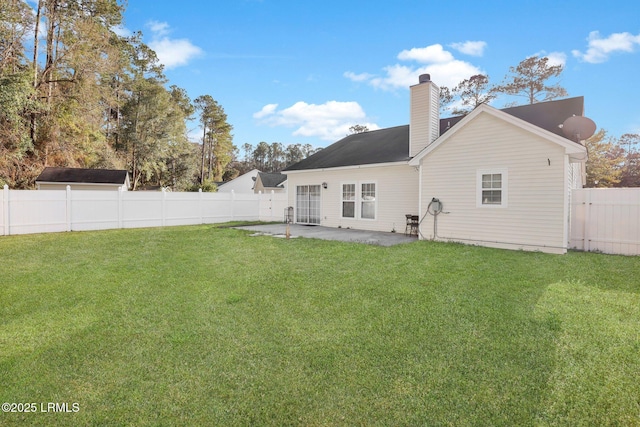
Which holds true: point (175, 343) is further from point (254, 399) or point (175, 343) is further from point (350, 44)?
point (350, 44)

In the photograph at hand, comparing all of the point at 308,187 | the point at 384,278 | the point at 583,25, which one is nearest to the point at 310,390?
the point at 384,278

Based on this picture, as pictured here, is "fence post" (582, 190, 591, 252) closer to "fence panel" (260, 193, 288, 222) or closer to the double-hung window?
the double-hung window

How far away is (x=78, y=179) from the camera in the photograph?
685 inches

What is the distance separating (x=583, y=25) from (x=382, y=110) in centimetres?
914

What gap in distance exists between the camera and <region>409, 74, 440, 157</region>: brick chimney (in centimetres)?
1019

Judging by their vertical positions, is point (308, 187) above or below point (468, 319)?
above

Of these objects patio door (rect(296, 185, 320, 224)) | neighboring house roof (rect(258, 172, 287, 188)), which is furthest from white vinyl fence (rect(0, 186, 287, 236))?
neighboring house roof (rect(258, 172, 287, 188))

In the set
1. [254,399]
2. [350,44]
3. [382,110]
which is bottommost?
[254,399]

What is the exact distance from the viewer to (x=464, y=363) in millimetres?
2666

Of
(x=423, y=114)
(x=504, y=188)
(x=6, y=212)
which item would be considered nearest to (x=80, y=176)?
(x=6, y=212)

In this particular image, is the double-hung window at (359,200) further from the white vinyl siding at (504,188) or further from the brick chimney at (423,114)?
the white vinyl siding at (504,188)

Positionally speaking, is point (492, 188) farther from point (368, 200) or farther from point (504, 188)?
point (368, 200)

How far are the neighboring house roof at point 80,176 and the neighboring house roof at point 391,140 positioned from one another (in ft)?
39.8

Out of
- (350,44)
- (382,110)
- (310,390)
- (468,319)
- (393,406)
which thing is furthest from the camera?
(382,110)
